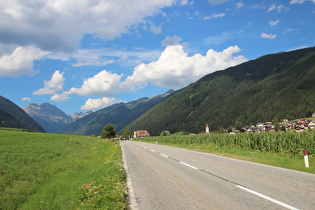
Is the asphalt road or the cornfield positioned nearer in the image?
the asphalt road

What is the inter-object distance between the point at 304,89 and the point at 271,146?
205 m

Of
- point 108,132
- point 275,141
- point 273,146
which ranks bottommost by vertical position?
point 273,146

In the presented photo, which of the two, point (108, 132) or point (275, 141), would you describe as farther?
point (108, 132)

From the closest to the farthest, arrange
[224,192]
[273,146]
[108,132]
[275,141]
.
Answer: [224,192] → [275,141] → [273,146] → [108,132]

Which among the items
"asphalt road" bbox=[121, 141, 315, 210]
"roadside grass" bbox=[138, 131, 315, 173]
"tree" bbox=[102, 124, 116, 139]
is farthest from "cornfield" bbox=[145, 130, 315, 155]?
"tree" bbox=[102, 124, 116, 139]

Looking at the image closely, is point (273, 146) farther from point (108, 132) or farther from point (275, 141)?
point (108, 132)

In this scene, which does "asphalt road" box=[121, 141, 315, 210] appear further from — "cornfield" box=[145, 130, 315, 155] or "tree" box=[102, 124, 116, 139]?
"tree" box=[102, 124, 116, 139]

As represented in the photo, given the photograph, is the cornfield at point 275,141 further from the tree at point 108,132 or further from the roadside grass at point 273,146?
the tree at point 108,132

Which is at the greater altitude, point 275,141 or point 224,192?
point 275,141

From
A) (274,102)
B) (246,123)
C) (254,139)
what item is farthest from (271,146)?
(274,102)

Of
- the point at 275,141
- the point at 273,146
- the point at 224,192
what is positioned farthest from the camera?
the point at 273,146

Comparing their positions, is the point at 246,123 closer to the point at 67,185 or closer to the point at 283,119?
the point at 283,119

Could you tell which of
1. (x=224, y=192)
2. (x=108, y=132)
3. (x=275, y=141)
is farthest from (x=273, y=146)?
(x=108, y=132)

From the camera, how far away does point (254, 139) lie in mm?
23969
